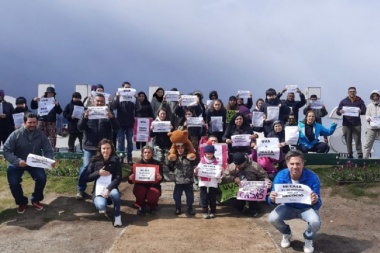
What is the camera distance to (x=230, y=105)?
1251cm

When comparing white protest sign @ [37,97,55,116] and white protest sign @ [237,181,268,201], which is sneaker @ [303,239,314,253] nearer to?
white protest sign @ [237,181,268,201]

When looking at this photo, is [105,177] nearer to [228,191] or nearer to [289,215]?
[228,191]


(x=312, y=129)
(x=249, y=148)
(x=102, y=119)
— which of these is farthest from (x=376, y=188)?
(x=102, y=119)

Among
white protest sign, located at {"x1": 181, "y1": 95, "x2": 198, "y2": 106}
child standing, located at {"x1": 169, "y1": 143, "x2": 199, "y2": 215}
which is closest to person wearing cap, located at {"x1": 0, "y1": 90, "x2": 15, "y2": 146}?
white protest sign, located at {"x1": 181, "y1": 95, "x2": 198, "y2": 106}

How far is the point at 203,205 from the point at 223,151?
4.68 ft

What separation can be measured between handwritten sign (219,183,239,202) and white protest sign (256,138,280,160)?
51.8 inches

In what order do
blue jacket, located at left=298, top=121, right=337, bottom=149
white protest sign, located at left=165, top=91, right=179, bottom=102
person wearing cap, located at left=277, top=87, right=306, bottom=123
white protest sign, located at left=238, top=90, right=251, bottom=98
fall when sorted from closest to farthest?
blue jacket, located at left=298, top=121, right=337, bottom=149 < white protest sign, located at left=165, top=91, right=179, bottom=102 < person wearing cap, located at left=277, top=87, right=306, bottom=123 < white protest sign, located at left=238, top=90, right=251, bottom=98

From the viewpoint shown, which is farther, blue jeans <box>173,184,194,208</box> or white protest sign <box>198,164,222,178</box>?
blue jeans <box>173,184,194,208</box>

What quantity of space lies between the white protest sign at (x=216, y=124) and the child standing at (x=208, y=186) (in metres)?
2.83

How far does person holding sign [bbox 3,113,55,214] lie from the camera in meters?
8.87

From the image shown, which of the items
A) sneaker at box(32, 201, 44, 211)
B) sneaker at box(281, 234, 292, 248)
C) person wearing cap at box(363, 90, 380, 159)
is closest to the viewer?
sneaker at box(281, 234, 292, 248)

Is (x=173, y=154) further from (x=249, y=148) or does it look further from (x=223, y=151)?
(x=249, y=148)

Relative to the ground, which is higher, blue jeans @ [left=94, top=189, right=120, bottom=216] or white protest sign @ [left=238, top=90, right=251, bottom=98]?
white protest sign @ [left=238, top=90, right=251, bottom=98]

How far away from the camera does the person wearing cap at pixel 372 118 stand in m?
12.4
